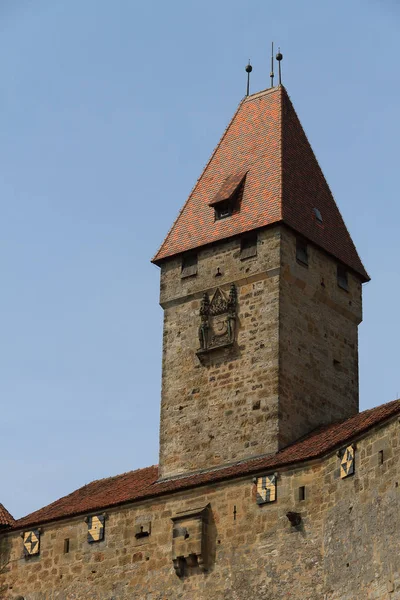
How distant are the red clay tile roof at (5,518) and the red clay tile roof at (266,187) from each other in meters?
7.69

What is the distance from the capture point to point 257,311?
37.3 m

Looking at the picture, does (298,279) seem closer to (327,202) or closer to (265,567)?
(327,202)

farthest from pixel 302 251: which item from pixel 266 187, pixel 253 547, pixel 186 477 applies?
pixel 253 547

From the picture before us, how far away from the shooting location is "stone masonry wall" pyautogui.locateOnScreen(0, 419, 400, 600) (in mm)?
30594

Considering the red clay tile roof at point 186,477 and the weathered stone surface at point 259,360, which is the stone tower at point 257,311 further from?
the red clay tile roof at point 186,477

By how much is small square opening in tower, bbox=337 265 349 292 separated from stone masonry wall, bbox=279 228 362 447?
0.12m

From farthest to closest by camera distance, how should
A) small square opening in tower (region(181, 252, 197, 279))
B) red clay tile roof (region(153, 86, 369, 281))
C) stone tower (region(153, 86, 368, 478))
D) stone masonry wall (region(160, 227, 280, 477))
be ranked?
small square opening in tower (region(181, 252, 197, 279)), red clay tile roof (region(153, 86, 369, 281)), stone tower (region(153, 86, 368, 478)), stone masonry wall (region(160, 227, 280, 477))

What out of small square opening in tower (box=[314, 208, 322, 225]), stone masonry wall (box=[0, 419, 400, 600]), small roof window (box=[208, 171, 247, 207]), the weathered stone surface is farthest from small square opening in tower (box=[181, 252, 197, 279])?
stone masonry wall (box=[0, 419, 400, 600])

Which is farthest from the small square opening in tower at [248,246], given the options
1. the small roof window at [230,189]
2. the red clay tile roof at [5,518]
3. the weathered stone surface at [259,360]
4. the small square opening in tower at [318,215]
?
the red clay tile roof at [5,518]

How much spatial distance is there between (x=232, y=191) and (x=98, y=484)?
8.64 m

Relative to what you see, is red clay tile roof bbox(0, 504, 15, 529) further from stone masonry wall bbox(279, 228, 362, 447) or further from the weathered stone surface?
stone masonry wall bbox(279, 228, 362, 447)

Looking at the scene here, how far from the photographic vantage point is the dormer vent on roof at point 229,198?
39281 mm

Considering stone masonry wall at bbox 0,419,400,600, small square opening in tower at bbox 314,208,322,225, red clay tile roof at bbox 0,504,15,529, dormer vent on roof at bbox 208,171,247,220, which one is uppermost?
dormer vent on roof at bbox 208,171,247,220

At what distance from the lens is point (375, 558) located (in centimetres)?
3020
